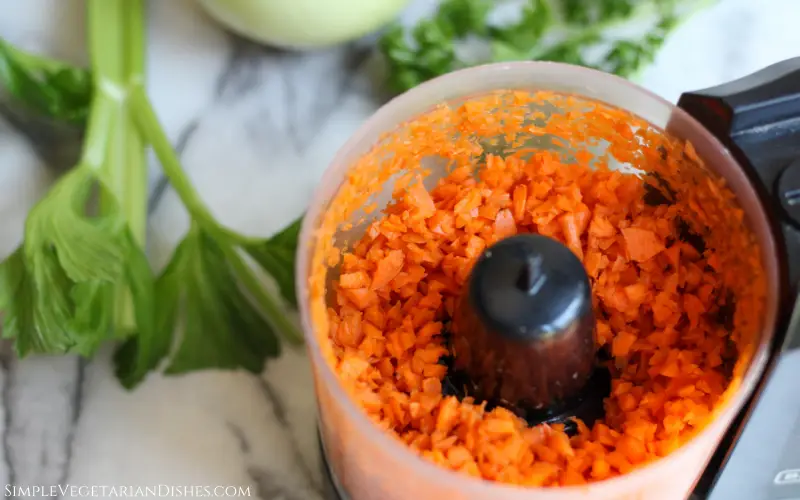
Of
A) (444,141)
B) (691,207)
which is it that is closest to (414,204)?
(444,141)

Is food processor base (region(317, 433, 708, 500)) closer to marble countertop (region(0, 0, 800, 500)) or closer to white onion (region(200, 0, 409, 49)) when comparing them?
marble countertop (region(0, 0, 800, 500))

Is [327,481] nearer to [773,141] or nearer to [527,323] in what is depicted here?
[527,323]

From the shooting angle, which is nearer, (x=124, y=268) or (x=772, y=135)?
(x=772, y=135)

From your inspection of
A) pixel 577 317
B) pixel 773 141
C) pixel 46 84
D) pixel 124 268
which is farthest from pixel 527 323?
pixel 46 84

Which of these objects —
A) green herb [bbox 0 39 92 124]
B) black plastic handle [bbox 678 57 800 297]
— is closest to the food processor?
black plastic handle [bbox 678 57 800 297]

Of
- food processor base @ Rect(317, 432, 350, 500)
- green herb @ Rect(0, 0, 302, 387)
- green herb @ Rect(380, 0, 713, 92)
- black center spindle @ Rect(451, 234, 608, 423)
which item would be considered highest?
green herb @ Rect(380, 0, 713, 92)
